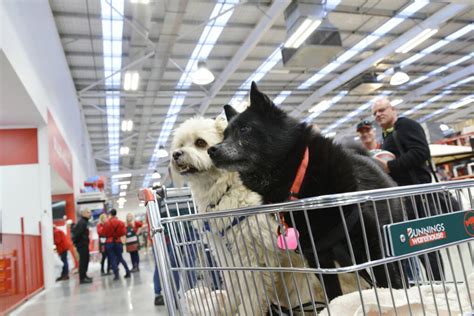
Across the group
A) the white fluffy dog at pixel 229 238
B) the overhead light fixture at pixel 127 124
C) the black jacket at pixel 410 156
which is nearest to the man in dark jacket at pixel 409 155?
the black jacket at pixel 410 156

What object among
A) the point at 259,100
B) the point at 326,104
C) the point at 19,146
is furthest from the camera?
the point at 326,104

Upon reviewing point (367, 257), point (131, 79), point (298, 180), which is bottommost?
point (367, 257)

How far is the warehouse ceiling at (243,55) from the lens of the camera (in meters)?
9.01

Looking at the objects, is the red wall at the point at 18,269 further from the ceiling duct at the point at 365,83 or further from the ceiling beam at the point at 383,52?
the ceiling duct at the point at 365,83

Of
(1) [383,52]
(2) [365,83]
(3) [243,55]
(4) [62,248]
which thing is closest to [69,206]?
(4) [62,248]

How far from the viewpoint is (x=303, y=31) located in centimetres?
810

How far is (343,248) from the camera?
3.64 ft

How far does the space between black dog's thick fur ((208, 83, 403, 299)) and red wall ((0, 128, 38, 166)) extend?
688 cm

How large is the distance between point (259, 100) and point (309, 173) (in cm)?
43

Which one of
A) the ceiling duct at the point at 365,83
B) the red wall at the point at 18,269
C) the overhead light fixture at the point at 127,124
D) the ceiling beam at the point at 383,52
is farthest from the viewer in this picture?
the overhead light fixture at the point at 127,124

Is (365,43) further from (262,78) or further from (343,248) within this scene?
(343,248)

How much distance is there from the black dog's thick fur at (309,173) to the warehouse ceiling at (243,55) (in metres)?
4.04

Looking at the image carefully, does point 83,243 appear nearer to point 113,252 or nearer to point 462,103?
point 113,252

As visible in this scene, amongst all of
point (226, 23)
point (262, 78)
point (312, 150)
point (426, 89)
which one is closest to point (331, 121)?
point (426, 89)
